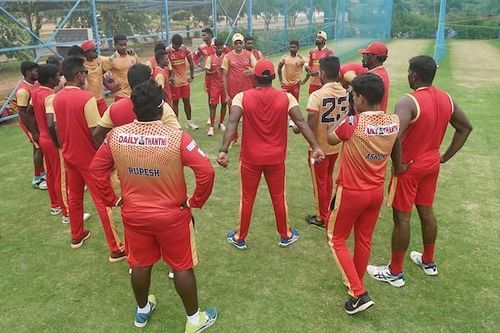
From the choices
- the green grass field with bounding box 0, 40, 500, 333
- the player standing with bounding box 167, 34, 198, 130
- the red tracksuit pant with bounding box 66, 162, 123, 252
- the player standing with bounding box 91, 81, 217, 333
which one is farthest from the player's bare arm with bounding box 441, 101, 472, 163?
the player standing with bounding box 167, 34, 198, 130

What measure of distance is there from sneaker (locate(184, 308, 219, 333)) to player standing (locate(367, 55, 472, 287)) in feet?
5.97

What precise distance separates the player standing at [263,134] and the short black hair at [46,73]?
7.66 feet

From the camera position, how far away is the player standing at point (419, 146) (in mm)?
3736

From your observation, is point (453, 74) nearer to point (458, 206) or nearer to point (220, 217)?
point (458, 206)

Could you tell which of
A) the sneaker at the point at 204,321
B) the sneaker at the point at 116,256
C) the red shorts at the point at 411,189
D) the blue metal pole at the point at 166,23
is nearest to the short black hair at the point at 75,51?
the sneaker at the point at 116,256

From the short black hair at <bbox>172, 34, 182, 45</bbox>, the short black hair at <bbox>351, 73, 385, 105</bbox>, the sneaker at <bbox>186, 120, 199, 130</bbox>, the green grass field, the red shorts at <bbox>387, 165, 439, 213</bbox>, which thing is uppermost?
the short black hair at <bbox>172, 34, 182, 45</bbox>

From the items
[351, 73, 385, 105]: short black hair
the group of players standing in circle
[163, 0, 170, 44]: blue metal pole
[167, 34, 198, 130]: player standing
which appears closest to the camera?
the group of players standing in circle

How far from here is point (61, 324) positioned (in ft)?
12.4

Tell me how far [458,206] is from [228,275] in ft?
11.7

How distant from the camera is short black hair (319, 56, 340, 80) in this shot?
184 inches

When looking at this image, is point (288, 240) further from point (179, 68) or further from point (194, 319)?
point (179, 68)

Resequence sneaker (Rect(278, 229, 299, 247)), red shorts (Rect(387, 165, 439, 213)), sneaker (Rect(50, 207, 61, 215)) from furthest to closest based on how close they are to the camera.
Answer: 1. sneaker (Rect(50, 207, 61, 215))
2. sneaker (Rect(278, 229, 299, 247))
3. red shorts (Rect(387, 165, 439, 213))

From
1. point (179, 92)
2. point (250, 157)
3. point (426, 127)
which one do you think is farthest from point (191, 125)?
point (426, 127)

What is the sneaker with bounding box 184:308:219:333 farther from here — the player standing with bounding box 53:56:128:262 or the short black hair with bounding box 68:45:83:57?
the short black hair with bounding box 68:45:83:57
